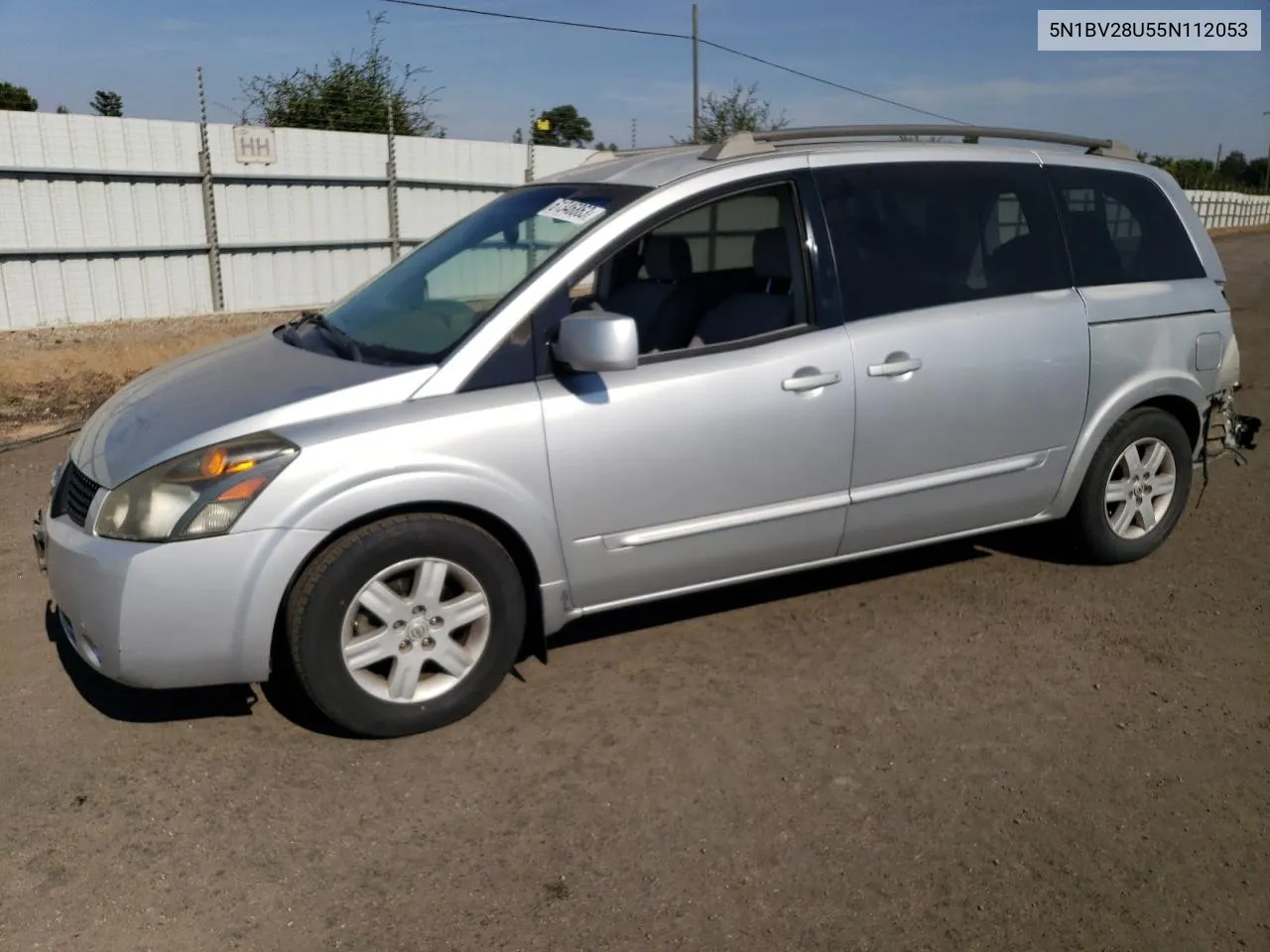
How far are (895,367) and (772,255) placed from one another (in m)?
0.63

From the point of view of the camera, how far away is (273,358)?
4.09 meters

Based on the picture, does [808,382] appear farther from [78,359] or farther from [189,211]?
[189,211]

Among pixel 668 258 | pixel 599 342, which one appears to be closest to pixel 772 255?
pixel 668 258

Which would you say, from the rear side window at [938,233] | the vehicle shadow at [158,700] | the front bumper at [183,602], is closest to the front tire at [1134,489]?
the rear side window at [938,233]

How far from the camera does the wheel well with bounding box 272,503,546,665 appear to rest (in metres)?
3.45

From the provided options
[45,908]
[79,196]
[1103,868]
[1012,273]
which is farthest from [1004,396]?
[79,196]

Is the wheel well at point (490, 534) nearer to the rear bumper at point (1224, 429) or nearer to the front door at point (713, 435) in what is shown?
the front door at point (713, 435)

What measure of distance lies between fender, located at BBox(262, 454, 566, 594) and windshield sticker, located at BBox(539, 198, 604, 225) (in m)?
1.01

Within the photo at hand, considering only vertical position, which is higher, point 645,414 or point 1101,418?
point 645,414

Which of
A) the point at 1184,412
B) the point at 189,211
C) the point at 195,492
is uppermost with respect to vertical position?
the point at 189,211

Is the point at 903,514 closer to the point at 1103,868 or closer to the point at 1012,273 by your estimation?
the point at 1012,273

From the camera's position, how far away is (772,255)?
435 cm

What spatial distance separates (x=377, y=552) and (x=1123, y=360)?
3.17 m

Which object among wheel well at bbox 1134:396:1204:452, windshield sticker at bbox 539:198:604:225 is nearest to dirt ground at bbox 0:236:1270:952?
wheel well at bbox 1134:396:1204:452
